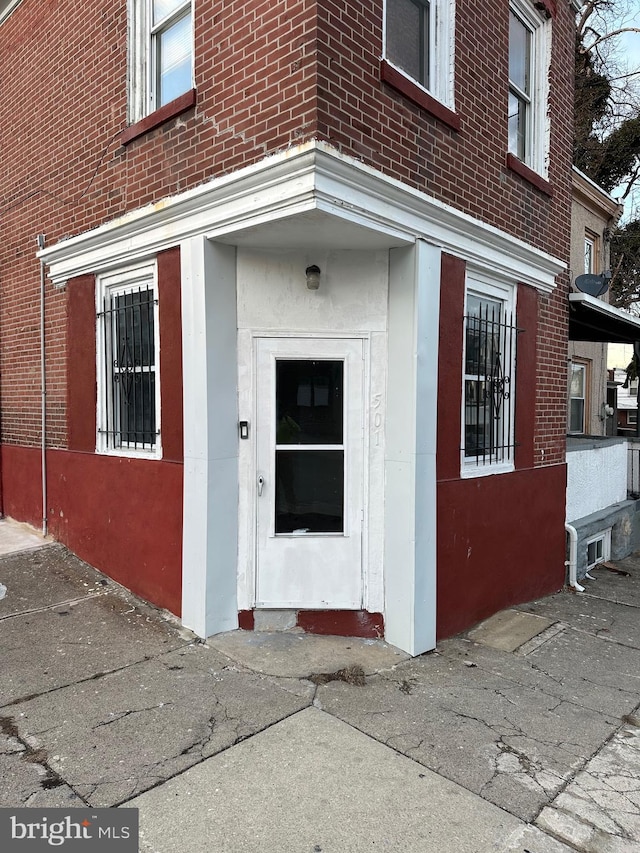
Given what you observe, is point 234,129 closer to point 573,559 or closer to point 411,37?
point 411,37

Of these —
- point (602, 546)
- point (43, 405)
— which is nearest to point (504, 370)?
point (602, 546)

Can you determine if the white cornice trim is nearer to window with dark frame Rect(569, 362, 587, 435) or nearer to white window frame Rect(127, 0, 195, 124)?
white window frame Rect(127, 0, 195, 124)

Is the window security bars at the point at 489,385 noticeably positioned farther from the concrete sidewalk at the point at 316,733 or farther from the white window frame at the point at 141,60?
the white window frame at the point at 141,60

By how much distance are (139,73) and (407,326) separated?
10.2ft

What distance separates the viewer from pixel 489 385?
544 centimetres

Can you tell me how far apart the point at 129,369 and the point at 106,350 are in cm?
43

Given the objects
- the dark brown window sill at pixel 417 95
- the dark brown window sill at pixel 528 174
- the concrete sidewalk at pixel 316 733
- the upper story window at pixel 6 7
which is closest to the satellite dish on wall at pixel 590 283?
the dark brown window sill at pixel 528 174

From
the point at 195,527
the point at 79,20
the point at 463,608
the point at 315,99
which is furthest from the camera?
the point at 79,20

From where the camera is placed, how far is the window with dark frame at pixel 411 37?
440 centimetres

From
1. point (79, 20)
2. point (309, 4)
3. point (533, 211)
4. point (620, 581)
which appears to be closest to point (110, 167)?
point (79, 20)

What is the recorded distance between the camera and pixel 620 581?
705cm

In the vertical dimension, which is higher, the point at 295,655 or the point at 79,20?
the point at 79,20

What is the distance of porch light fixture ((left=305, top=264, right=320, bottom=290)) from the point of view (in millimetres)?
4270

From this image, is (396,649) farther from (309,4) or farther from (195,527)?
(309,4)
